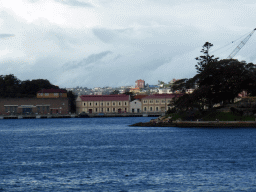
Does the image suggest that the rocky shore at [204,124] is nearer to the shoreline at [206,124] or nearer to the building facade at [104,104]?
the shoreline at [206,124]

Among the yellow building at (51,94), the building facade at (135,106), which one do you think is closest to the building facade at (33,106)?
the yellow building at (51,94)

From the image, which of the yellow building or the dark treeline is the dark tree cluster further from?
the dark treeline

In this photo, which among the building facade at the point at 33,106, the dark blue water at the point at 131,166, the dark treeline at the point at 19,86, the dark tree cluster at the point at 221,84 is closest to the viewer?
the dark blue water at the point at 131,166

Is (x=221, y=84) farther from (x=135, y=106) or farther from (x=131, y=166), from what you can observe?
(x=135, y=106)

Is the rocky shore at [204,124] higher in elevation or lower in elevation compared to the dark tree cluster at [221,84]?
lower

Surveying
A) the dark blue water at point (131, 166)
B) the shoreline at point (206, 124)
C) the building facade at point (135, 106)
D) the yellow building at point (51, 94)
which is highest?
the yellow building at point (51, 94)

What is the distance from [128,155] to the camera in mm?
44250

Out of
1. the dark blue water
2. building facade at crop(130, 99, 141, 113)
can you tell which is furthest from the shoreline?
building facade at crop(130, 99, 141, 113)

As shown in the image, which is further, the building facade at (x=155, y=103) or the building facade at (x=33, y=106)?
the building facade at (x=155, y=103)

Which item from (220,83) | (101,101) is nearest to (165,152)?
(220,83)

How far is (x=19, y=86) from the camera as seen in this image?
183 meters

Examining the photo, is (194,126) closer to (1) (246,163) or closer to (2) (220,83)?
(2) (220,83)

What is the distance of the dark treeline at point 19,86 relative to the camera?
17600cm

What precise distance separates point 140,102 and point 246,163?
13209cm
